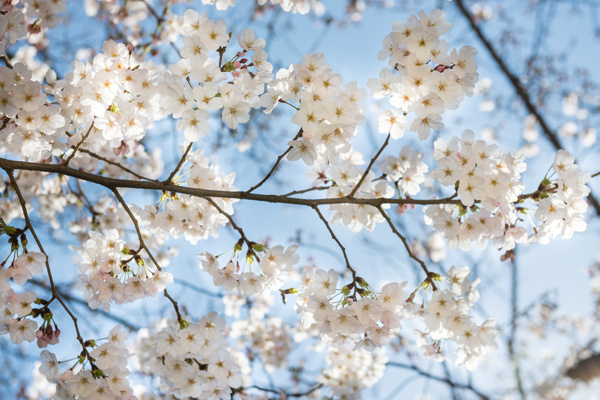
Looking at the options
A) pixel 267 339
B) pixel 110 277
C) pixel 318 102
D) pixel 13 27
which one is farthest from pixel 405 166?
pixel 267 339

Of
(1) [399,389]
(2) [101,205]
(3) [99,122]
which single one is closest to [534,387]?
(1) [399,389]

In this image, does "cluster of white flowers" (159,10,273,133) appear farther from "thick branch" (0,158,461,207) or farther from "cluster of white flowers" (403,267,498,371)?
"cluster of white flowers" (403,267,498,371)

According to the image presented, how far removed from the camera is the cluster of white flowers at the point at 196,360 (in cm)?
229

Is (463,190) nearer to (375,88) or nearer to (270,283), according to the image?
(375,88)

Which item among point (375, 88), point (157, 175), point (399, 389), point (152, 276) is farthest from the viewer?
point (157, 175)

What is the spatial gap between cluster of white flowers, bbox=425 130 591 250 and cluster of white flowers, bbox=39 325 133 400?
1980 mm

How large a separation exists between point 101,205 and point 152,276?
191 centimetres

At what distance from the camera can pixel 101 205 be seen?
4.01 meters

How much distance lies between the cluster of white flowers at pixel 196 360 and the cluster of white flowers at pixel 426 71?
1508 mm

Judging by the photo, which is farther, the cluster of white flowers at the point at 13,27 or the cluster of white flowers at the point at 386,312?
the cluster of white flowers at the point at 13,27

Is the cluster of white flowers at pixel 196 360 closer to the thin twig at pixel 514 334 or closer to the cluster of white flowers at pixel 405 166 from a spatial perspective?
the cluster of white flowers at pixel 405 166

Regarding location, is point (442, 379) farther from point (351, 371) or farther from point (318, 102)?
point (318, 102)

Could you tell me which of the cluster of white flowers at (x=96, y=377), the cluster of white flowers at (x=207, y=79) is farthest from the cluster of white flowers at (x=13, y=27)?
the cluster of white flowers at (x=96, y=377)

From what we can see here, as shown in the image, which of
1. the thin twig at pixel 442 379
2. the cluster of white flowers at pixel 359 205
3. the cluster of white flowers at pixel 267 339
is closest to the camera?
the cluster of white flowers at pixel 359 205
